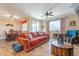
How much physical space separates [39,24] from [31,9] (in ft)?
2.03

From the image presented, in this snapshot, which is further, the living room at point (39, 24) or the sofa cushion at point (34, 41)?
the sofa cushion at point (34, 41)

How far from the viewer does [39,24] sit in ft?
10.1

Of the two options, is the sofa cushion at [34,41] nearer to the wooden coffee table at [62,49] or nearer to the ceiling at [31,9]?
the wooden coffee table at [62,49]

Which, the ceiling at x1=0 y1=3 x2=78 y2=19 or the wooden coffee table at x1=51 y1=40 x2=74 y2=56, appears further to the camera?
the wooden coffee table at x1=51 y1=40 x2=74 y2=56

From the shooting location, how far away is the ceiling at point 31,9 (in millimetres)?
2545

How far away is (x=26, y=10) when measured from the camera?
278 centimetres

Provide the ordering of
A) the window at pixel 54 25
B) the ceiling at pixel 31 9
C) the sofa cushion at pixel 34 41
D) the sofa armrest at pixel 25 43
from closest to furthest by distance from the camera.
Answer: the ceiling at pixel 31 9 → the window at pixel 54 25 → the sofa armrest at pixel 25 43 → the sofa cushion at pixel 34 41

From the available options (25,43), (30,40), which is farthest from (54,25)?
(25,43)

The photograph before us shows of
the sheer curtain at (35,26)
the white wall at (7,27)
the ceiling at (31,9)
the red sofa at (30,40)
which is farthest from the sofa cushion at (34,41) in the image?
the ceiling at (31,9)

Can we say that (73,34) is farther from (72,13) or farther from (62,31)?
(72,13)

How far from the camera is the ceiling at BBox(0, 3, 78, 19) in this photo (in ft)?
8.35

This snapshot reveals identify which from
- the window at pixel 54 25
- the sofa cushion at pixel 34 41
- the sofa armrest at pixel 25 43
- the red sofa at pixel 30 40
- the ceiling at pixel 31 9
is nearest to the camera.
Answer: the ceiling at pixel 31 9

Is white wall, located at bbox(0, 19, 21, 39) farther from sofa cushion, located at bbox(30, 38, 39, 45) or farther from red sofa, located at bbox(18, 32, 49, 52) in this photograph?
sofa cushion, located at bbox(30, 38, 39, 45)

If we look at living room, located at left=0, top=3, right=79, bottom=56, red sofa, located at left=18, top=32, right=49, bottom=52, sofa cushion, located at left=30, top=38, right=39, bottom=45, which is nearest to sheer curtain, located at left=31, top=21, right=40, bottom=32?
living room, located at left=0, top=3, right=79, bottom=56
